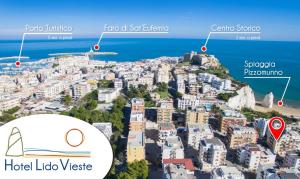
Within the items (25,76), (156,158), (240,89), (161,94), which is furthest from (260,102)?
(25,76)

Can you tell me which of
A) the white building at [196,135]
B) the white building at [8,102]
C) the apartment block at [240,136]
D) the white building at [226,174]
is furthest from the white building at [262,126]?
the white building at [8,102]

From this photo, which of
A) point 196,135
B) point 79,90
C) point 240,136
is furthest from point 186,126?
point 79,90

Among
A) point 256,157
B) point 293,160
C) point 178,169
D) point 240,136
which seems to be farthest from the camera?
point 240,136

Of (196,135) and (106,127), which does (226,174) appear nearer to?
(196,135)

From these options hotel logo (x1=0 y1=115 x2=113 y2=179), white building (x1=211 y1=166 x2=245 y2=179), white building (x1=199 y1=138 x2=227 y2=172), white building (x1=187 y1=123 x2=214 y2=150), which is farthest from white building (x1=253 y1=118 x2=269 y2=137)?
hotel logo (x1=0 y1=115 x2=113 y2=179)

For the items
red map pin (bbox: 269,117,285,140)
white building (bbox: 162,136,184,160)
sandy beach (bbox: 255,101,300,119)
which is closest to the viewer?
white building (bbox: 162,136,184,160)

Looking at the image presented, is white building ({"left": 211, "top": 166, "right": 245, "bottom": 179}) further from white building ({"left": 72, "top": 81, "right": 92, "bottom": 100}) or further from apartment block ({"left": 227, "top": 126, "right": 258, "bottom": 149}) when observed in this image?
white building ({"left": 72, "top": 81, "right": 92, "bottom": 100})

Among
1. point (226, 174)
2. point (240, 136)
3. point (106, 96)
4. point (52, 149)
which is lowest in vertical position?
point (226, 174)

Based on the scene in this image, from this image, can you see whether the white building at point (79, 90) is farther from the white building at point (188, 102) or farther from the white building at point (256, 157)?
the white building at point (256, 157)

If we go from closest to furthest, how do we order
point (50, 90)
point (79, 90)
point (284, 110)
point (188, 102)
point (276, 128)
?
point (276, 128)
point (188, 102)
point (284, 110)
point (79, 90)
point (50, 90)

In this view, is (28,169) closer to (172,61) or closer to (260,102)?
(260,102)
